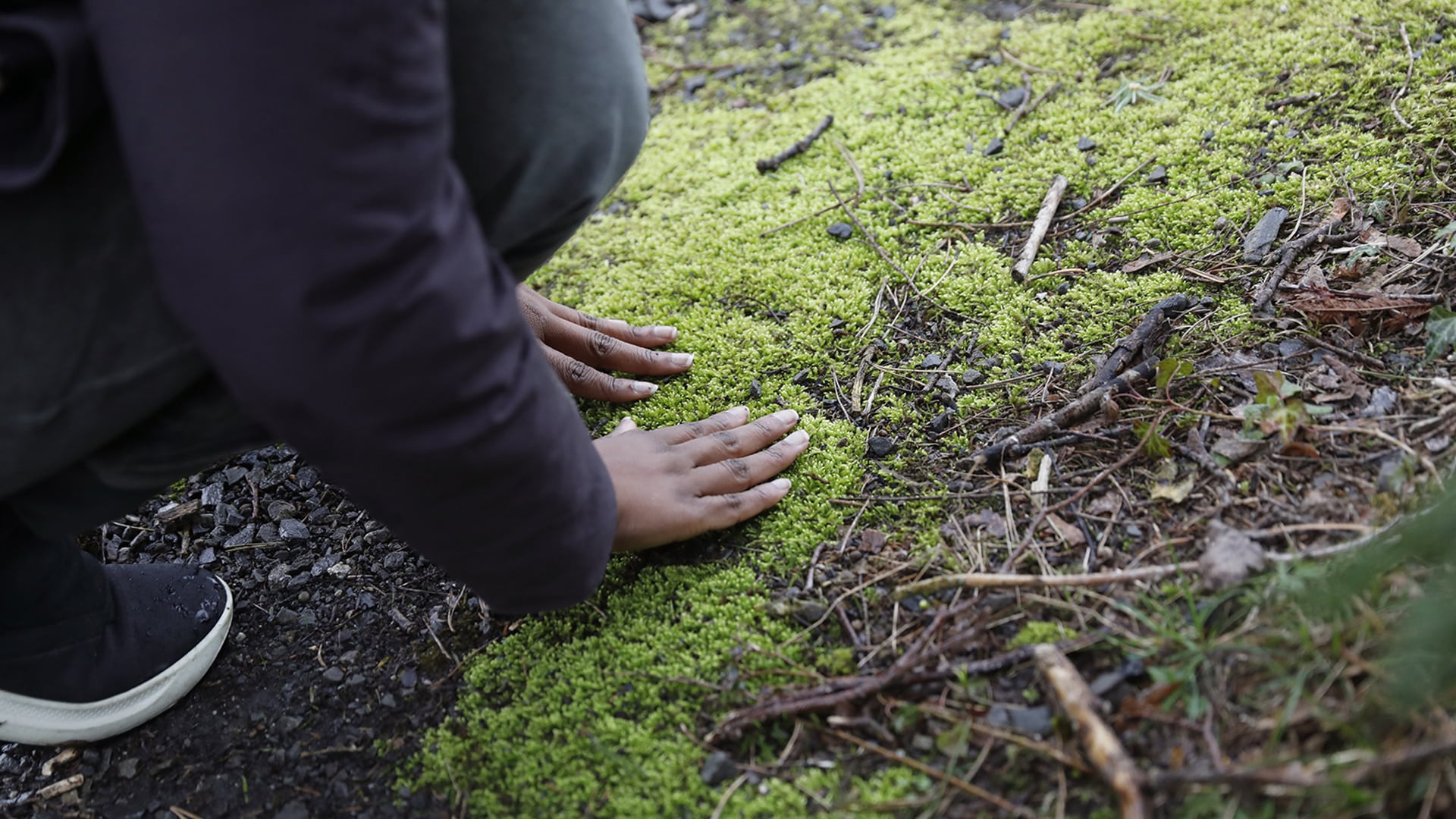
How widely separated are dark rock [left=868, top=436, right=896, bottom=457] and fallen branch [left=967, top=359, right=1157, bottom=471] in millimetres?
198

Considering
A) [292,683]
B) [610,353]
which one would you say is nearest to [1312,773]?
[610,353]

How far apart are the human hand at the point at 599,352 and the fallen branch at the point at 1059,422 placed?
0.87 meters

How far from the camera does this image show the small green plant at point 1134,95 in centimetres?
289

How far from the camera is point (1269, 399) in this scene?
181 centimetres

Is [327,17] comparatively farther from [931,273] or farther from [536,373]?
[931,273]

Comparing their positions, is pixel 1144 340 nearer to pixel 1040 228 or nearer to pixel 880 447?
pixel 1040 228

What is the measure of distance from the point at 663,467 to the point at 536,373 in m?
0.68

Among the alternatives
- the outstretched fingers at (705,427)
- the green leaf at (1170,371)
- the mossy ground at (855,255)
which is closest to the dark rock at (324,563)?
the mossy ground at (855,255)

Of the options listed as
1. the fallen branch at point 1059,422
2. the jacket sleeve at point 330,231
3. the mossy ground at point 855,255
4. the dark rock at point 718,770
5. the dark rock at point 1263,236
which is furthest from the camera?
the dark rock at point 1263,236

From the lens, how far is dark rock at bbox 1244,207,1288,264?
2.27 metres

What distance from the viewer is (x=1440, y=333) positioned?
1780 mm

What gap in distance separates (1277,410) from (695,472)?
1195 millimetres

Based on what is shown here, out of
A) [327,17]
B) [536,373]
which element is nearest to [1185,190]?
[536,373]

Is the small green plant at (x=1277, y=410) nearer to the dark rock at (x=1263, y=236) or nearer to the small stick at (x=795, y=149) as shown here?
the dark rock at (x=1263, y=236)
